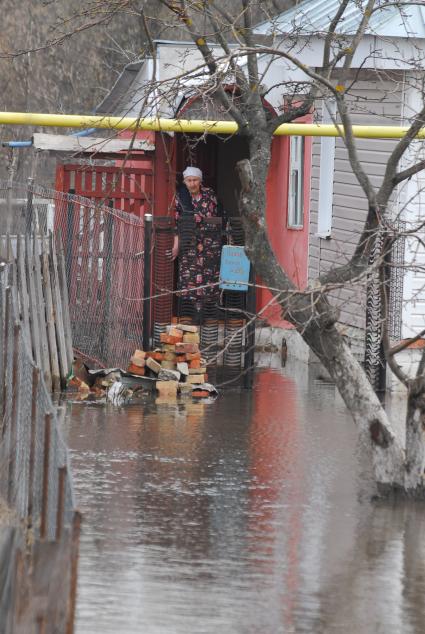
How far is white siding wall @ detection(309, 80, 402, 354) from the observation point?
1499 cm

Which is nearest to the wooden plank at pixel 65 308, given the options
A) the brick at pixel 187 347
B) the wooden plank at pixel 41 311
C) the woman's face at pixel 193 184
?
the wooden plank at pixel 41 311

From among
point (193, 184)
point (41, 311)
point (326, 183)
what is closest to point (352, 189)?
point (326, 183)

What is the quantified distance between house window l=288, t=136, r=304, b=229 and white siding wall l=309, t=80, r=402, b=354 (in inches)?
14.3

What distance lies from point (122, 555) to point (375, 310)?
683 centimetres

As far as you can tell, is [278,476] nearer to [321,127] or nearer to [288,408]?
[288,408]

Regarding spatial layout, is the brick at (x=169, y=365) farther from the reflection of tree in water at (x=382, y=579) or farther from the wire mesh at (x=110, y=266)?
the reflection of tree in water at (x=382, y=579)

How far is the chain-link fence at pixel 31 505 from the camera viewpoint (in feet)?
17.0

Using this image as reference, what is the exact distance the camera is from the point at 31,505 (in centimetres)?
683

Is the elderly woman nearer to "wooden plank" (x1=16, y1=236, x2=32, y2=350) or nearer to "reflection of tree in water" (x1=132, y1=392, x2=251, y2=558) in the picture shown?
"reflection of tree in water" (x1=132, y1=392, x2=251, y2=558)

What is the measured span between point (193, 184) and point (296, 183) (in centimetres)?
212

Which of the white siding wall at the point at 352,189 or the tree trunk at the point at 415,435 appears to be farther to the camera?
the white siding wall at the point at 352,189

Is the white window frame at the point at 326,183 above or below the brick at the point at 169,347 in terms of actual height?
above

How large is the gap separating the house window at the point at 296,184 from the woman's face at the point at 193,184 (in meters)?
1.88

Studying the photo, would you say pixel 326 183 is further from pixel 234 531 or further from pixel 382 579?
pixel 382 579
